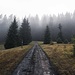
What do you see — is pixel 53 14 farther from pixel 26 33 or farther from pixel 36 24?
pixel 26 33

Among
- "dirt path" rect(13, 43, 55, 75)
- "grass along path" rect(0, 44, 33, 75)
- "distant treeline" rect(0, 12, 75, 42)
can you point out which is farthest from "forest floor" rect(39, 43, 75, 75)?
"distant treeline" rect(0, 12, 75, 42)

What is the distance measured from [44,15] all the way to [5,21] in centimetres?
4477

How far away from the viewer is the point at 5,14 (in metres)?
172

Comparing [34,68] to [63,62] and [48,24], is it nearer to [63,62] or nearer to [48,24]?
[63,62]

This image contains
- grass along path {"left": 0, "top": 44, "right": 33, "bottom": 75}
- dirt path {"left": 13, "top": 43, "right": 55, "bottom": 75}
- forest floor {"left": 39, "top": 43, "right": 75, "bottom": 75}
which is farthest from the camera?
forest floor {"left": 39, "top": 43, "right": 75, "bottom": 75}

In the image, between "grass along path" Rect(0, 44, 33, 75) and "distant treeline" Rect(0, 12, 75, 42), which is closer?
"grass along path" Rect(0, 44, 33, 75)

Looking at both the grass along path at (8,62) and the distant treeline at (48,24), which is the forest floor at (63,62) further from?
the distant treeline at (48,24)

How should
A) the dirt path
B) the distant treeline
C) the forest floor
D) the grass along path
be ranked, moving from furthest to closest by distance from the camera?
the distant treeline < the forest floor < the grass along path < the dirt path

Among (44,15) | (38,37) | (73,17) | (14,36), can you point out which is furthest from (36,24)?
(14,36)

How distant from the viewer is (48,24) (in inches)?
6078

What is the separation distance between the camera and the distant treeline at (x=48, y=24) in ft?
455

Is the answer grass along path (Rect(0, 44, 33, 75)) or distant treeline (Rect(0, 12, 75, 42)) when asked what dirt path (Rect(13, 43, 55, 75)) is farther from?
distant treeline (Rect(0, 12, 75, 42))

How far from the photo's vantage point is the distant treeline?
138750 millimetres

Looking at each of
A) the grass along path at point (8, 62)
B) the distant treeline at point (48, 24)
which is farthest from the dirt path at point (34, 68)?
the distant treeline at point (48, 24)
